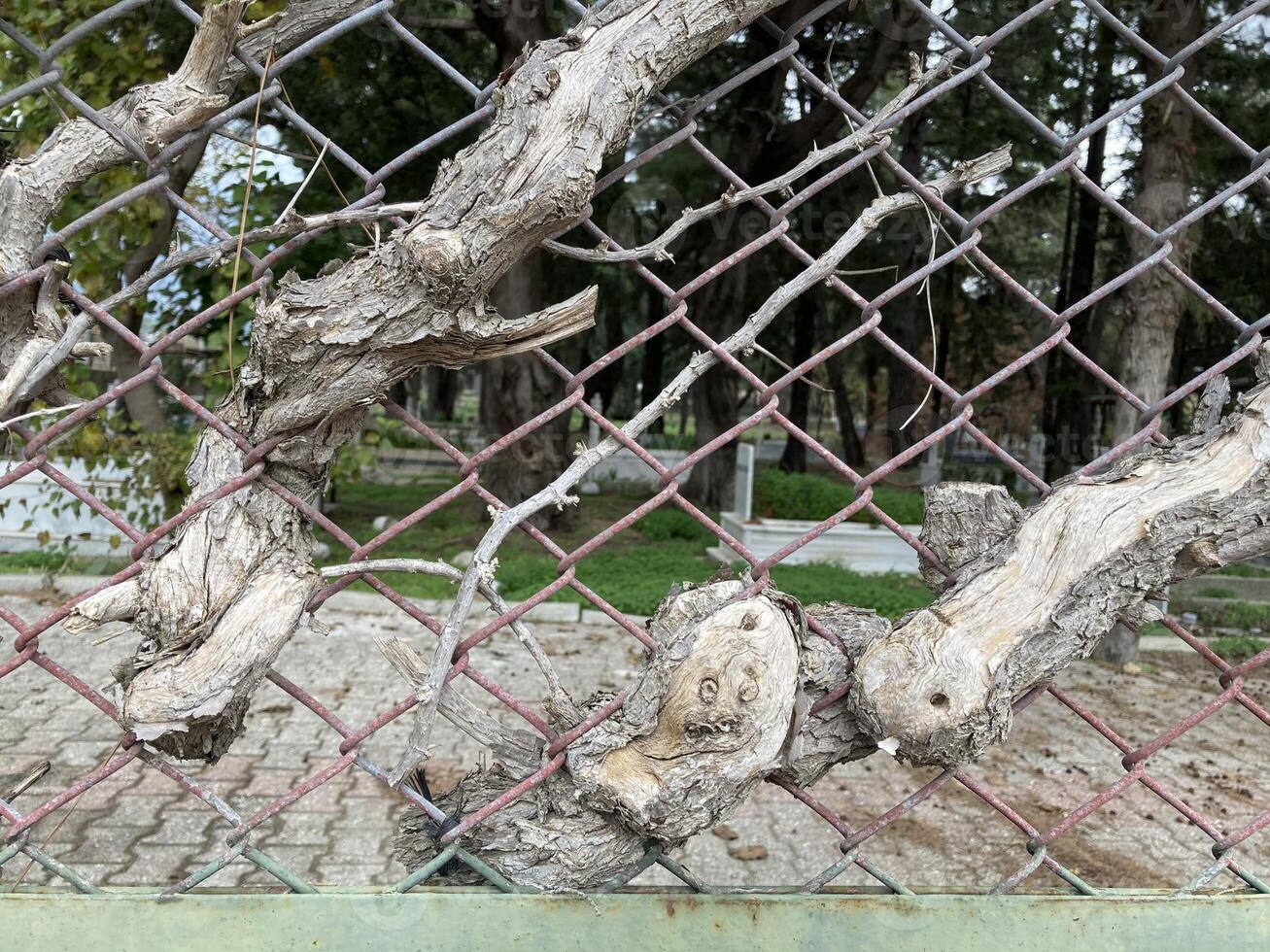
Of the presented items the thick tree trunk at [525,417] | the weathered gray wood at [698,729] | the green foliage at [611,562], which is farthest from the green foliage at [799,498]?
the weathered gray wood at [698,729]

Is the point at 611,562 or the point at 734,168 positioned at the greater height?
the point at 734,168

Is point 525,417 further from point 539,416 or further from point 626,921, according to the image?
point 626,921

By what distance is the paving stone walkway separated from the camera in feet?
10.7

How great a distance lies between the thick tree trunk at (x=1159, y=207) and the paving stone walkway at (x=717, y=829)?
2.14 m

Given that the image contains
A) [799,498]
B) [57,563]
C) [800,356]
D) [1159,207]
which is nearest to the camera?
[1159,207]

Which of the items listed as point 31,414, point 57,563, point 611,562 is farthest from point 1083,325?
point 31,414

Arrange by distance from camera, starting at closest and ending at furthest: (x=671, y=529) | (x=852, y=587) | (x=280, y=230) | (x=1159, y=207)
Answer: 1. (x=280, y=230)
2. (x=1159, y=207)
3. (x=852, y=587)
4. (x=671, y=529)

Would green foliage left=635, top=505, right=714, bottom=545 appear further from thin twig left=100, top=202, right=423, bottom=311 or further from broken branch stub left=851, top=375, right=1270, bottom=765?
thin twig left=100, top=202, right=423, bottom=311

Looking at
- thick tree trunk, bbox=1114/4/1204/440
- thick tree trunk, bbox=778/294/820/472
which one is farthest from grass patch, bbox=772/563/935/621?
thick tree trunk, bbox=778/294/820/472

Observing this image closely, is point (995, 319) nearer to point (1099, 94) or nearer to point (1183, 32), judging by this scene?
point (1099, 94)

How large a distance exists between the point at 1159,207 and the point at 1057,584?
566 centimetres

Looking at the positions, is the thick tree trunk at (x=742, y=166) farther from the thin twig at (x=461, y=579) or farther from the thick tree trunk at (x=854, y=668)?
the thin twig at (x=461, y=579)

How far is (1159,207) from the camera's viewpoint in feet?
20.2

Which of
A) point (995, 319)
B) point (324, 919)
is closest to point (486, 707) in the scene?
point (324, 919)
